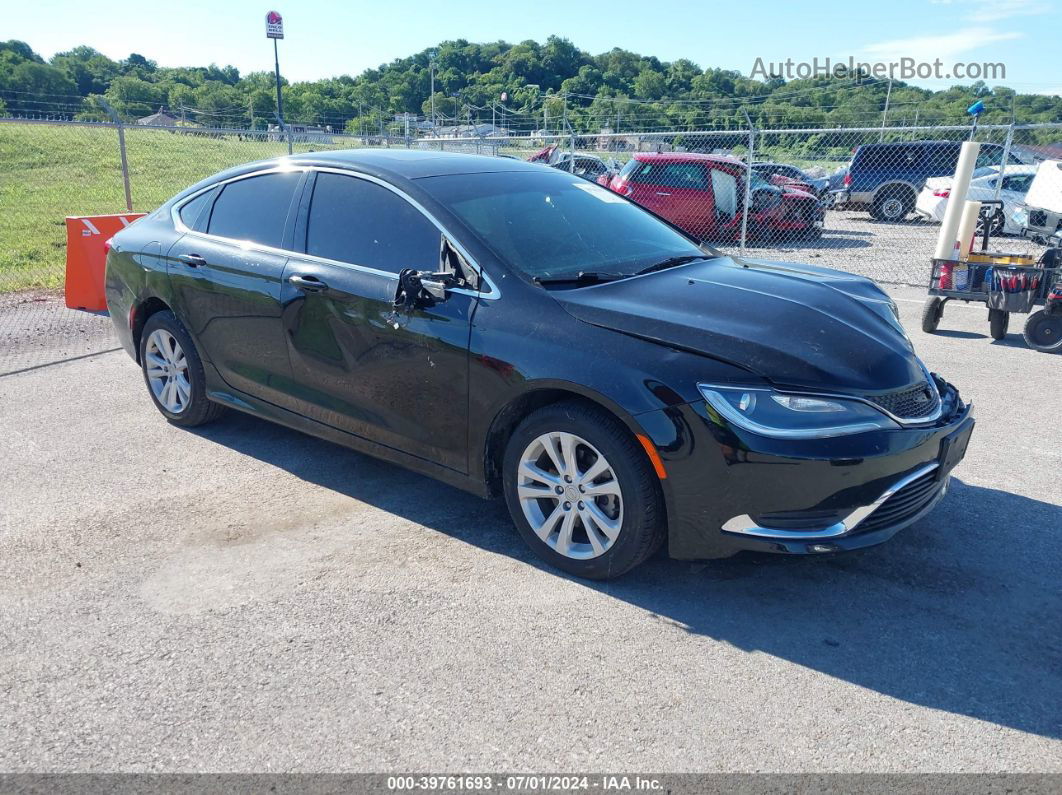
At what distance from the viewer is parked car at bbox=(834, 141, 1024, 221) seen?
19.4 m

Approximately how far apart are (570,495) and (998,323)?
20.0 feet

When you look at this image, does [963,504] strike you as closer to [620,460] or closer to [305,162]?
[620,460]

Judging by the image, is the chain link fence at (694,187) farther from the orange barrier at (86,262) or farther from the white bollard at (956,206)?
the white bollard at (956,206)

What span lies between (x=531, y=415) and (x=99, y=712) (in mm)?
1839

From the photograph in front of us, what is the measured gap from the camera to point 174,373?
17.1 ft

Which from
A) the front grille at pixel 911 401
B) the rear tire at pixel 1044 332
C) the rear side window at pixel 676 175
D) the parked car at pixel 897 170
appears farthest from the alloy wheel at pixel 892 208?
the front grille at pixel 911 401

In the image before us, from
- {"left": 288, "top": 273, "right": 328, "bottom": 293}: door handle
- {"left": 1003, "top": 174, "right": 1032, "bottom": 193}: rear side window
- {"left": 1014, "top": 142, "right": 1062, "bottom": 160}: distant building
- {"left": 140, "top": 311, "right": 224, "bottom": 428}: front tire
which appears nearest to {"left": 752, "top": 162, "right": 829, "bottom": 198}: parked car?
{"left": 1003, "top": 174, "right": 1032, "bottom": 193}: rear side window

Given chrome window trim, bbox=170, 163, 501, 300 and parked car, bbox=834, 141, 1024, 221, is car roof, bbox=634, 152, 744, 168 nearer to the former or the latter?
parked car, bbox=834, 141, 1024, 221

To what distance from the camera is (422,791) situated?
7.83 feet

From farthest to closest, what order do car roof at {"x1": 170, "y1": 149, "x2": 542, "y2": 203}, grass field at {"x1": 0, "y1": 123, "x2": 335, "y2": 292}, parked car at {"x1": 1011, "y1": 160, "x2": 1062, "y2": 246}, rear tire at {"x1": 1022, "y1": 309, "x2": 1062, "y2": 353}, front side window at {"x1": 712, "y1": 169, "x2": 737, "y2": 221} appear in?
1. front side window at {"x1": 712, "y1": 169, "x2": 737, "y2": 221}
2. grass field at {"x1": 0, "y1": 123, "x2": 335, "y2": 292}
3. parked car at {"x1": 1011, "y1": 160, "x2": 1062, "y2": 246}
4. rear tire at {"x1": 1022, "y1": 309, "x2": 1062, "y2": 353}
5. car roof at {"x1": 170, "y1": 149, "x2": 542, "y2": 203}

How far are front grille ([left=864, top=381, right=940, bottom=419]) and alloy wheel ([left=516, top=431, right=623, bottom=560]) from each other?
1057 millimetres

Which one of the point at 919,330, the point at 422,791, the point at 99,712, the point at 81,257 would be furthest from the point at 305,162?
the point at 919,330

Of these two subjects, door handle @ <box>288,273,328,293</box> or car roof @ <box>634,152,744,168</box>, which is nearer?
door handle @ <box>288,273,328,293</box>

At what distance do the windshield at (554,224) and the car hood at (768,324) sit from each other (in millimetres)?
270
